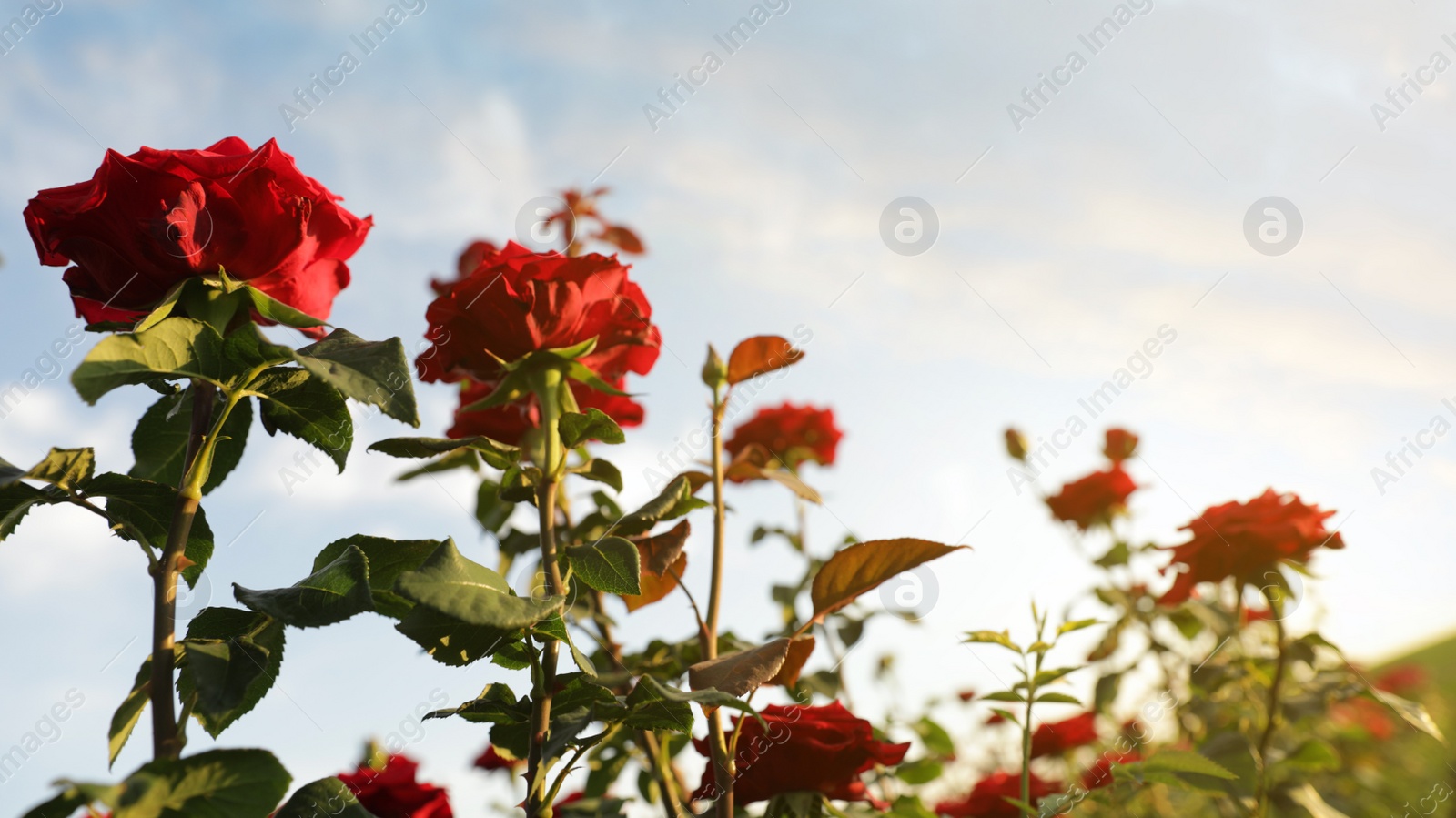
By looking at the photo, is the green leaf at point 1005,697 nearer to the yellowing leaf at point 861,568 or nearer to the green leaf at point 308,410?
the yellowing leaf at point 861,568

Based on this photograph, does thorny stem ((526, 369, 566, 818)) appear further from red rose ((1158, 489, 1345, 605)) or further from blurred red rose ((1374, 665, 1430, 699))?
blurred red rose ((1374, 665, 1430, 699))

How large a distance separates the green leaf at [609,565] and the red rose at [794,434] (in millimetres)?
1302

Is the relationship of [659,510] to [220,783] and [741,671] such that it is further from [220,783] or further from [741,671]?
[220,783]

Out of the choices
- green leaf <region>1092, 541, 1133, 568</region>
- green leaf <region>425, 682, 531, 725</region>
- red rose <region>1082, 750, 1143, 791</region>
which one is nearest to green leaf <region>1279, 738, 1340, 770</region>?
red rose <region>1082, 750, 1143, 791</region>

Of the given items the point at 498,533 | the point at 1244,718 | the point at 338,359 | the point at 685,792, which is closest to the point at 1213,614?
the point at 1244,718

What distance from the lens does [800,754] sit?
0.95 metres

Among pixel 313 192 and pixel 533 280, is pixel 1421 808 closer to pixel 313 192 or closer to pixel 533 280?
pixel 533 280

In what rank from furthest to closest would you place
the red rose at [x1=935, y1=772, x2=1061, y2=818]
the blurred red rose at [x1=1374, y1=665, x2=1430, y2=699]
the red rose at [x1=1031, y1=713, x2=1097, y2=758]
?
the blurred red rose at [x1=1374, y1=665, x2=1430, y2=699] → the red rose at [x1=1031, y1=713, x2=1097, y2=758] → the red rose at [x1=935, y1=772, x2=1061, y2=818]

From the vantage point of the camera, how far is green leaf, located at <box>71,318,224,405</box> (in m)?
0.56

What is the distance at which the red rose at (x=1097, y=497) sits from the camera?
2.31 m

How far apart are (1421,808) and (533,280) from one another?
1653 mm

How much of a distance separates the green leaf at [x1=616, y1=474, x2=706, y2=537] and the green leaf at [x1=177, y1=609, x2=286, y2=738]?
1.02 feet

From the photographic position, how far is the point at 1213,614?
65.2 inches

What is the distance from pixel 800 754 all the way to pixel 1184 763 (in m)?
0.49
